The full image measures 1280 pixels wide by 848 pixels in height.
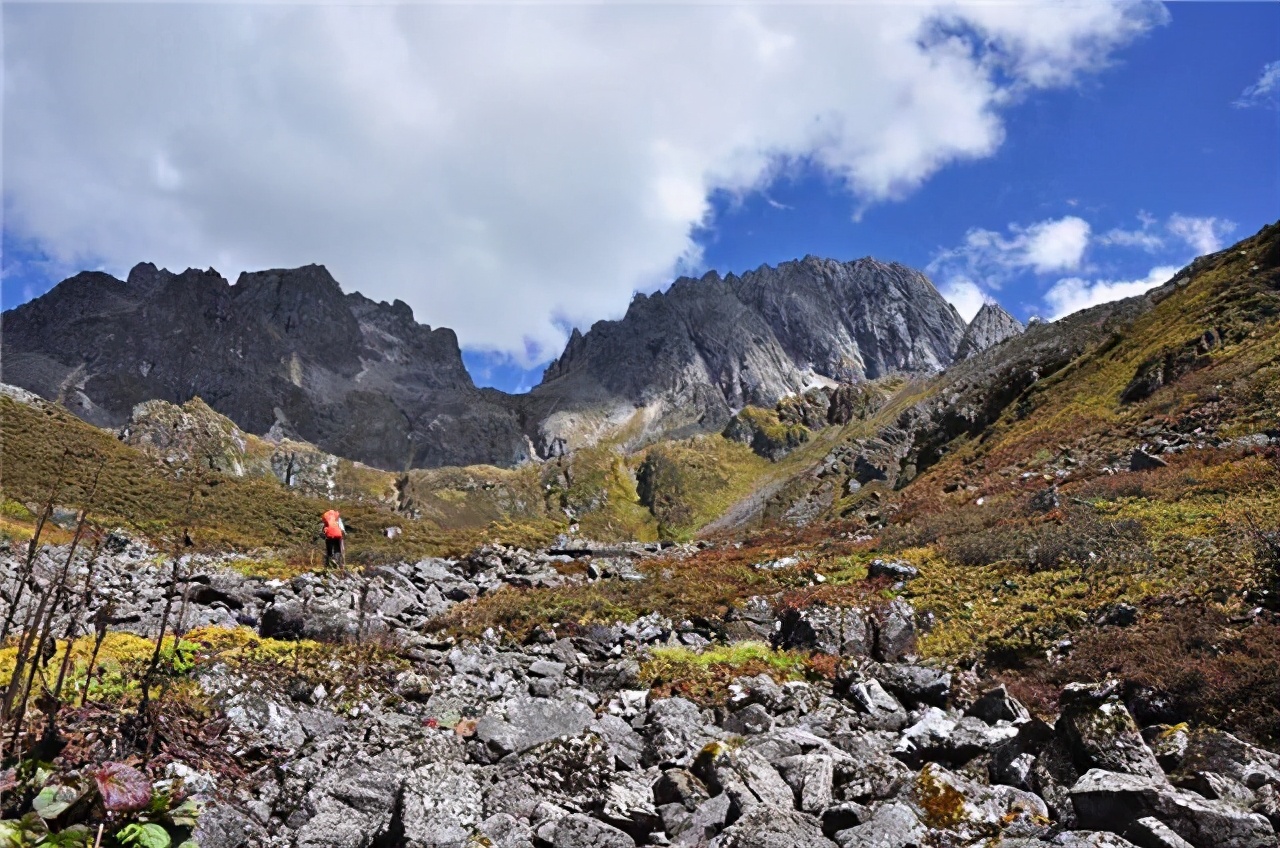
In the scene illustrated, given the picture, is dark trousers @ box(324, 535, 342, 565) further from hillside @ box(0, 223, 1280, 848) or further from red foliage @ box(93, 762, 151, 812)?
red foliage @ box(93, 762, 151, 812)

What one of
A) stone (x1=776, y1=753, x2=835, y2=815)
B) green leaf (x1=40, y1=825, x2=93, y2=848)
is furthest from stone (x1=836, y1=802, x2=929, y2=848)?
green leaf (x1=40, y1=825, x2=93, y2=848)

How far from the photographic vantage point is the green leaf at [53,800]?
489 cm

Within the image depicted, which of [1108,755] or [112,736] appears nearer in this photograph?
[112,736]

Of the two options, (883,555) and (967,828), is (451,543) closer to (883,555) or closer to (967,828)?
(883,555)

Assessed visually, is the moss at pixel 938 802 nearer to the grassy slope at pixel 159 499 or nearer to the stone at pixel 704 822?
the stone at pixel 704 822

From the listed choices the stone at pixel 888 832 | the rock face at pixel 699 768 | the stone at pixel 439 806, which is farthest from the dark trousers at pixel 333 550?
the stone at pixel 888 832

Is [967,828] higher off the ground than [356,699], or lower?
lower

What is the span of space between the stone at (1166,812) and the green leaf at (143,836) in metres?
7.21

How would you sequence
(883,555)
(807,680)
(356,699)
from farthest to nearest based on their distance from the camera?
1. (883,555)
2. (807,680)
3. (356,699)

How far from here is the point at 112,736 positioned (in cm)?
640

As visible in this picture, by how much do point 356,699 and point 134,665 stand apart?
2.62 metres

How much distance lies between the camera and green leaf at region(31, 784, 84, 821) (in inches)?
193

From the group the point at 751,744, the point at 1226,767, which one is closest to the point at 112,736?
the point at 751,744

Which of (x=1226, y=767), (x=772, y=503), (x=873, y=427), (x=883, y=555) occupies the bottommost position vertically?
(x=1226, y=767)
